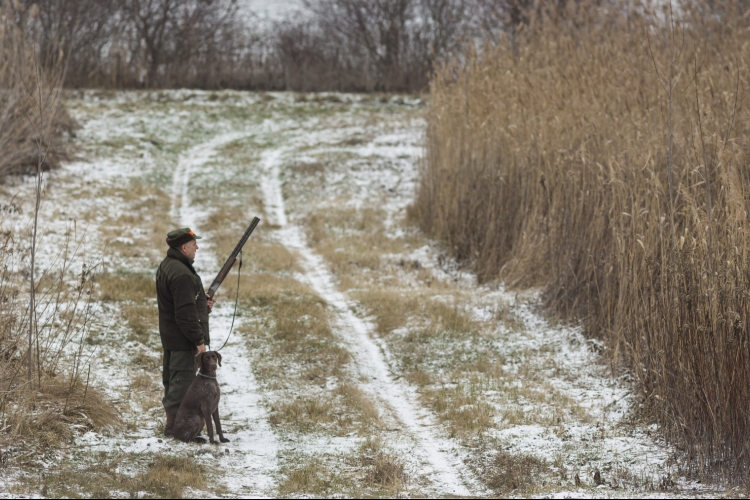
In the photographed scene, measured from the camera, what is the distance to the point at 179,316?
19.9ft

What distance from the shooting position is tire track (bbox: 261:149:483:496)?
18.9ft

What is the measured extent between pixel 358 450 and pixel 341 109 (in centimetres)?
1938

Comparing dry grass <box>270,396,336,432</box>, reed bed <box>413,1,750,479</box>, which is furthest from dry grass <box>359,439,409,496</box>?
reed bed <box>413,1,750,479</box>

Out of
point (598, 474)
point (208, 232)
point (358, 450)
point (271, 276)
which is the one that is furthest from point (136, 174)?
point (598, 474)

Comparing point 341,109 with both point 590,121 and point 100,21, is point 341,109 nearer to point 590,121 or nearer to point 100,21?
point 100,21

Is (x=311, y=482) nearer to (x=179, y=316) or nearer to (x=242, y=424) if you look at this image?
Result: (x=242, y=424)

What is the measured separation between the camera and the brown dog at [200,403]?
235 inches

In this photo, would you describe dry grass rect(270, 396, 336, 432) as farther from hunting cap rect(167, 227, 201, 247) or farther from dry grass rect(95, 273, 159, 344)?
dry grass rect(95, 273, 159, 344)

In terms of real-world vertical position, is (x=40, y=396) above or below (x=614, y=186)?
below

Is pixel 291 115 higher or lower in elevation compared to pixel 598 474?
higher

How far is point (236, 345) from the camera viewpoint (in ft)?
28.4

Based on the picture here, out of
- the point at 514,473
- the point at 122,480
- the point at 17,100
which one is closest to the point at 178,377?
the point at 122,480

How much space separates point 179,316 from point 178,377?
1.58ft

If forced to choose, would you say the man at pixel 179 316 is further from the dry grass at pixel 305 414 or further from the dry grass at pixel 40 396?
the dry grass at pixel 305 414
